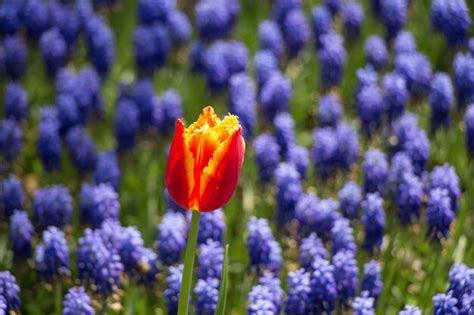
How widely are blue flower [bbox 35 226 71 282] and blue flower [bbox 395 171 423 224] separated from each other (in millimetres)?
1704

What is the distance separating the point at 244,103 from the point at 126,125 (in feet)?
2.37

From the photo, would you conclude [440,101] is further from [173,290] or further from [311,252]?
[173,290]

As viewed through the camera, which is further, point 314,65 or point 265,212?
point 314,65

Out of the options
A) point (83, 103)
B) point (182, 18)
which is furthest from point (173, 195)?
point (182, 18)

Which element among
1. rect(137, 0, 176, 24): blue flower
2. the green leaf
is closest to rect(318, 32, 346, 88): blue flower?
rect(137, 0, 176, 24): blue flower

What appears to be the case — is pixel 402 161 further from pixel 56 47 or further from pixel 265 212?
pixel 56 47

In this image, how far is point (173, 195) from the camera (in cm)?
334

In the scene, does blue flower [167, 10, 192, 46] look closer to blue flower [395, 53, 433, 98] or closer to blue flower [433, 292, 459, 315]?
blue flower [395, 53, 433, 98]

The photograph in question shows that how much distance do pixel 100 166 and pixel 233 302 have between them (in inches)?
42.6

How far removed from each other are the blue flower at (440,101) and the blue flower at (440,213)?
1138mm

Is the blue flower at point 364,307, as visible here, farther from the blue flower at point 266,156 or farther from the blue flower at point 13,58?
the blue flower at point 13,58

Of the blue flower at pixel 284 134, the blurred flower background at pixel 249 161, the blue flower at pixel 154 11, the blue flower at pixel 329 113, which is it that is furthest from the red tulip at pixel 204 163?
the blue flower at pixel 154 11

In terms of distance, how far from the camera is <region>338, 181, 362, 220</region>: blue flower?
16.4 ft

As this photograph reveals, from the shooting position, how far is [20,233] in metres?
4.80
